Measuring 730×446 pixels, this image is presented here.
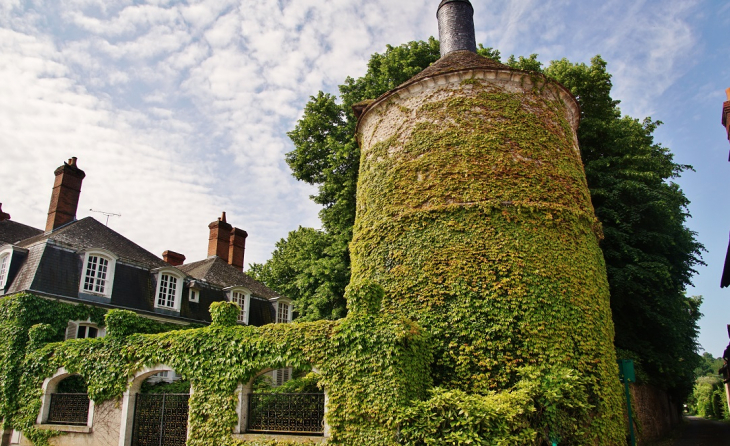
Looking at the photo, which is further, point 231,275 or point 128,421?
point 231,275

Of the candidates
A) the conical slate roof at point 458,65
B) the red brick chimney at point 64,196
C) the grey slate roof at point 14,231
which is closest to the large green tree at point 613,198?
the conical slate roof at point 458,65

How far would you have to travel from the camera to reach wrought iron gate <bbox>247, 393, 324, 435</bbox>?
10.2 m

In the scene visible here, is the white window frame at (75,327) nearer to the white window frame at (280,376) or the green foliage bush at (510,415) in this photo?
the white window frame at (280,376)

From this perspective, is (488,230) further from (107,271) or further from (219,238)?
(219,238)

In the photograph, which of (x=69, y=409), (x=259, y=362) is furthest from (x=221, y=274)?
(x=259, y=362)

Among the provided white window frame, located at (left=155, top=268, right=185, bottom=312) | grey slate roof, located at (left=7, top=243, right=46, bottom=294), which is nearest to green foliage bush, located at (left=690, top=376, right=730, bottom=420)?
white window frame, located at (left=155, top=268, right=185, bottom=312)

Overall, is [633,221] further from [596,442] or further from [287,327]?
[287,327]

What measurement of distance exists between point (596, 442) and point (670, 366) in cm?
824

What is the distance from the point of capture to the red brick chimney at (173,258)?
27.6 meters

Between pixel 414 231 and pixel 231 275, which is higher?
pixel 231 275

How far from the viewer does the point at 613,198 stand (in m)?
16.4

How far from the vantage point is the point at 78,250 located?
17672 millimetres

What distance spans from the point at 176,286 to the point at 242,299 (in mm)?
3607

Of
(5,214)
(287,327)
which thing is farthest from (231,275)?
(287,327)
